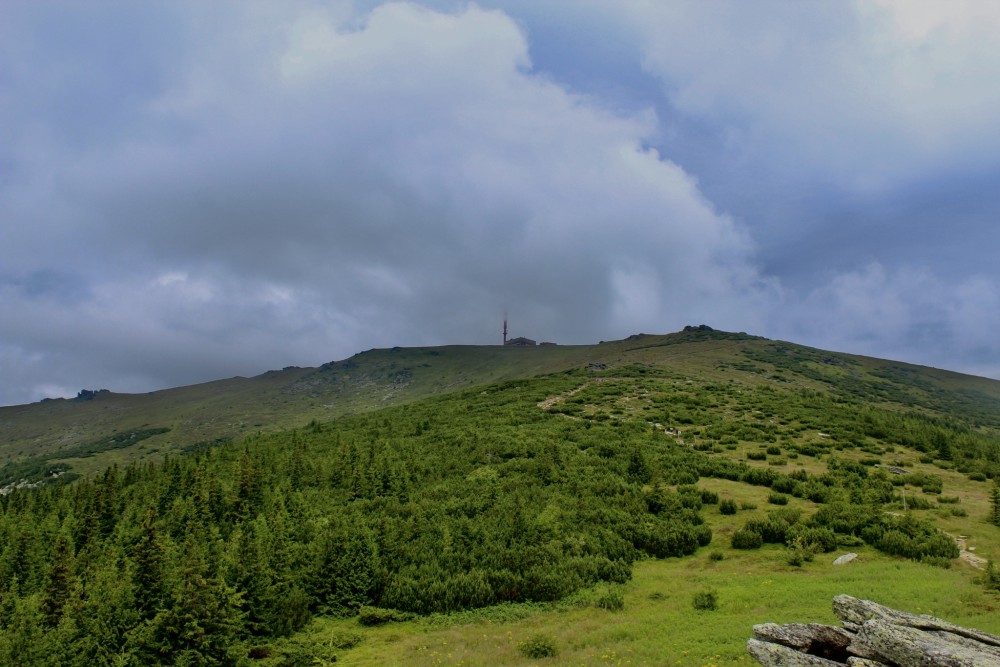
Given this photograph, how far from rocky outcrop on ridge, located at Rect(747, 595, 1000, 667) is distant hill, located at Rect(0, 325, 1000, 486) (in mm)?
67931

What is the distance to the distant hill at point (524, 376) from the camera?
81.1 meters

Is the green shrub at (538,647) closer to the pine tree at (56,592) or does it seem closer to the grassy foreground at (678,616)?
the grassy foreground at (678,616)

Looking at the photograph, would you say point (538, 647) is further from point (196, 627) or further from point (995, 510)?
point (995, 510)

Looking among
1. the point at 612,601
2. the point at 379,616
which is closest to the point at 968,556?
the point at 612,601

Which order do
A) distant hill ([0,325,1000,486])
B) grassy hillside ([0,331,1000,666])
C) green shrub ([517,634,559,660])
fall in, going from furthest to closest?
1. distant hill ([0,325,1000,486])
2. grassy hillside ([0,331,1000,666])
3. green shrub ([517,634,559,660])

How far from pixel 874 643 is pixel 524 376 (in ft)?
409

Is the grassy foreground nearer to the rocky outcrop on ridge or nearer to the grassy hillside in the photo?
the grassy hillside

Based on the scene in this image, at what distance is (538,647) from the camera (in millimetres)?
13672

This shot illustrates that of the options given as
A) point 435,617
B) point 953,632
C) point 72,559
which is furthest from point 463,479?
point 953,632

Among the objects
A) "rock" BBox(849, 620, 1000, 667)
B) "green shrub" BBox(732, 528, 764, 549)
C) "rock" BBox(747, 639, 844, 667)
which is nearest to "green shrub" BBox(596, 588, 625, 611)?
"green shrub" BBox(732, 528, 764, 549)

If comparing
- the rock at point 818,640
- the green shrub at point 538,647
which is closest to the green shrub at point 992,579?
the rock at point 818,640

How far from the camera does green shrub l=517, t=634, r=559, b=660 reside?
13539 mm

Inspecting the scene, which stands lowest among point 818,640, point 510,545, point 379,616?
point 379,616

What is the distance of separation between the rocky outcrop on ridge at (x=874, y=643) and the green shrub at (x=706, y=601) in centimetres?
555
